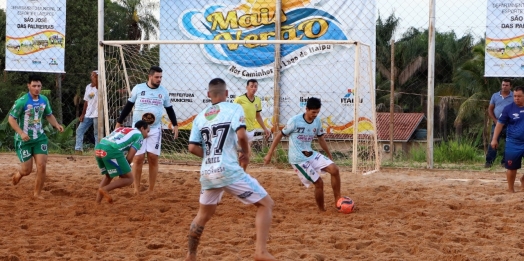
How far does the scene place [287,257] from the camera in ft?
20.0

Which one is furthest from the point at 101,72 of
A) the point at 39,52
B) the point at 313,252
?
the point at 313,252

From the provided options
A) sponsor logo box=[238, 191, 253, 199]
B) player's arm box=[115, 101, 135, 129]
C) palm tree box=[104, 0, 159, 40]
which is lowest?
sponsor logo box=[238, 191, 253, 199]

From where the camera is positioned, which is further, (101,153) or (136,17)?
(136,17)

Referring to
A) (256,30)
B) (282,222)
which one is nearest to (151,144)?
(282,222)

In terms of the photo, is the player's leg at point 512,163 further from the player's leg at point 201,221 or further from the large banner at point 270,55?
the player's leg at point 201,221

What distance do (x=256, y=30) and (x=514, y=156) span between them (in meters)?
6.07

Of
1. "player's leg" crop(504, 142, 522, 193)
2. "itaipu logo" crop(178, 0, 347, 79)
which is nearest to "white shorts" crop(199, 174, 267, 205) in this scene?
"player's leg" crop(504, 142, 522, 193)

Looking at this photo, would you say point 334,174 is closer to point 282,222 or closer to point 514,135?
point 282,222

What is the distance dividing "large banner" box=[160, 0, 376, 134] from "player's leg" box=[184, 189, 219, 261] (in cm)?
816

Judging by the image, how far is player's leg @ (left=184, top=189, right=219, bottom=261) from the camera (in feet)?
19.3

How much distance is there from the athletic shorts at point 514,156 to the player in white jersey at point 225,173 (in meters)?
5.66

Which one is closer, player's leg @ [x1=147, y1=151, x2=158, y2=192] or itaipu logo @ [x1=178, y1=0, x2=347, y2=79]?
player's leg @ [x1=147, y1=151, x2=158, y2=192]

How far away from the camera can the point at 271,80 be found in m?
14.6

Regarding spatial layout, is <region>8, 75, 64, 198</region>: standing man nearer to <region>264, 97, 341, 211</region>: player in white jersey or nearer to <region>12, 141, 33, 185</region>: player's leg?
<region>12, 141, 33, 185</region>: player's leg
